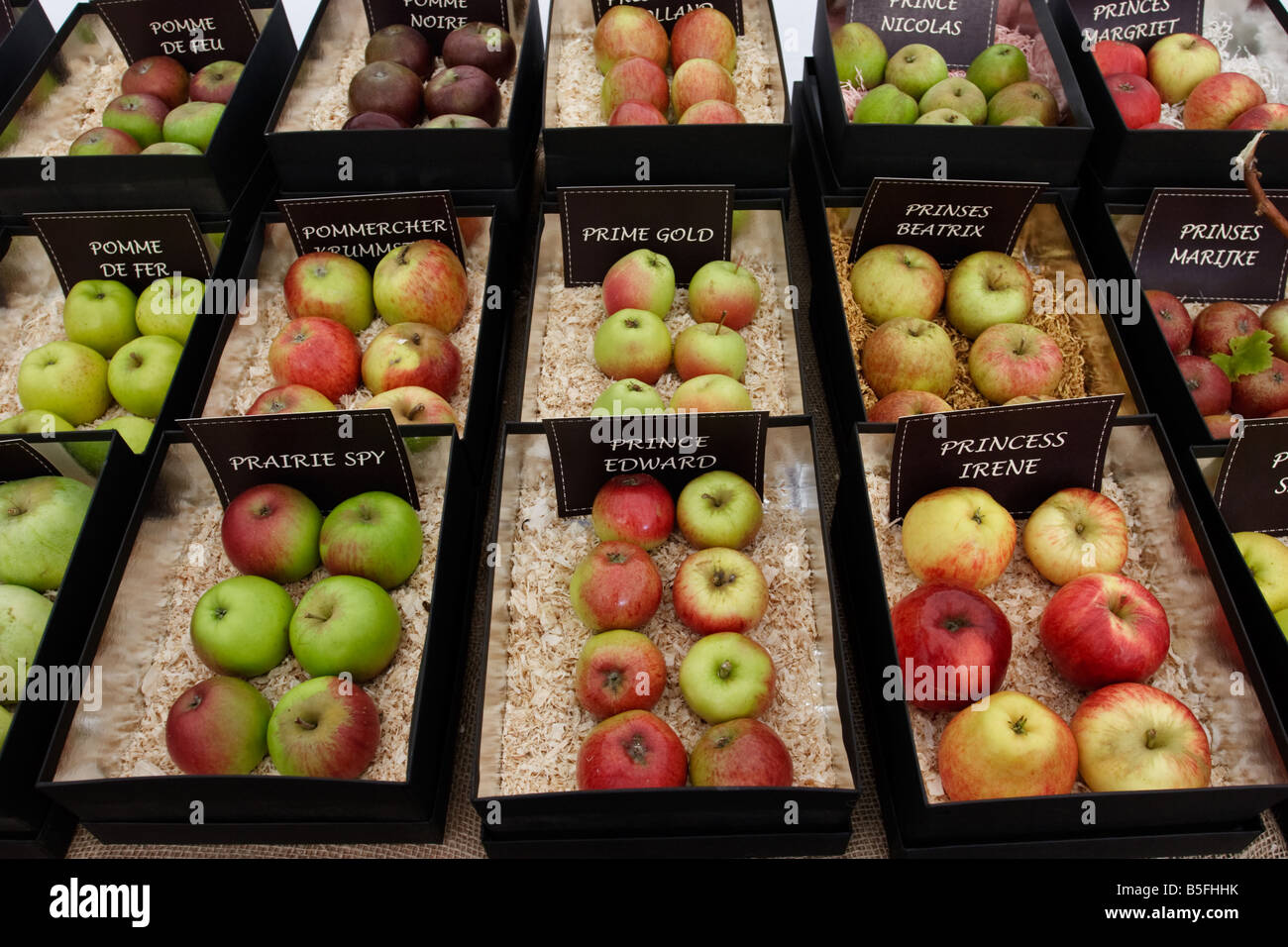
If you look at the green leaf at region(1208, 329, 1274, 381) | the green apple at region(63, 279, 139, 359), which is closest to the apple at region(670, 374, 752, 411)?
the green leaf at region(1208, 329, 1274, 381)

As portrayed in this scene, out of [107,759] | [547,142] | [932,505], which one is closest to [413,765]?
[107,759]

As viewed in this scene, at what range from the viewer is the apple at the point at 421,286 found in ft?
6.65

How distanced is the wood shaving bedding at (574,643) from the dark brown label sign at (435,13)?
159 cm

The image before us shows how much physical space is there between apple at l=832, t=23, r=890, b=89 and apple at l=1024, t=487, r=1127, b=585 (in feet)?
4.58

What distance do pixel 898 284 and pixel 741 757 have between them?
3.94ft

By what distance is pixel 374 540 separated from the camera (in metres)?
1.61

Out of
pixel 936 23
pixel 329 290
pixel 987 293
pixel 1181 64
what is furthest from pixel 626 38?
pixel 1181 64

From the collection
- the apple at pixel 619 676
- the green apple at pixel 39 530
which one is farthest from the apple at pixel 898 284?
the green apple at pixel 39 530

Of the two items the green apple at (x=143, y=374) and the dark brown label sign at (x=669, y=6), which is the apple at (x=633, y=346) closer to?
the green apple at (x=143, y=374)

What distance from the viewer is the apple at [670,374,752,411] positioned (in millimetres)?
1785

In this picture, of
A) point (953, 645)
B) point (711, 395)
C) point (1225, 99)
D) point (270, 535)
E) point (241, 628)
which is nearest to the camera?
point (953, 645)

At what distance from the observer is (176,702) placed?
1.44 metres

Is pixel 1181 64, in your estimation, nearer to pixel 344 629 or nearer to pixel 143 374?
pixel 344 629

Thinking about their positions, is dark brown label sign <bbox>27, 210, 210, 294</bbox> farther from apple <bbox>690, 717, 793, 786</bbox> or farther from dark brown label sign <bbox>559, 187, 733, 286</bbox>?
apple <bbox>690, 717, 793, 786</bbox>
